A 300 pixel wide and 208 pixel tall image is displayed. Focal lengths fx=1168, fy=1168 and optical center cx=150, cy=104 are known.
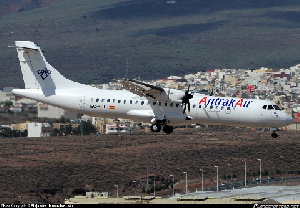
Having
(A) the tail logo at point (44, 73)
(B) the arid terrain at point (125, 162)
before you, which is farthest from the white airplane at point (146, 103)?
(B) the arid terrain at point (125, 162)

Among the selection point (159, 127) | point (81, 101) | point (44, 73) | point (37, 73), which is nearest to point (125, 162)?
point (44, 73)

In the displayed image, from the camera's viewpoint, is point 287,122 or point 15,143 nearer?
point 287,122

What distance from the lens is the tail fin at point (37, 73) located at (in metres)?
106

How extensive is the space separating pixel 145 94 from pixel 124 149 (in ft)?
278

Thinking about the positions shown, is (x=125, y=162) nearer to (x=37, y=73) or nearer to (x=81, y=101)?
(x=37, y=73)

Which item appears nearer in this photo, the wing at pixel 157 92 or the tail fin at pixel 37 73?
the wing at pixel 157 92

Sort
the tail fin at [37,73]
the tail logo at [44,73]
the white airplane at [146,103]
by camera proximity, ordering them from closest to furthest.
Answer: the white airplane at [146,103] → the tail fin at [37,73] → the tail logo at [44,73]

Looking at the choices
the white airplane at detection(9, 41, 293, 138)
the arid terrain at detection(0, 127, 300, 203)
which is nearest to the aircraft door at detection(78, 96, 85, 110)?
the white airplane at detection(9, 41, 293, 138)

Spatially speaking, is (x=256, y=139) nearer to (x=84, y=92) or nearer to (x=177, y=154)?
(x=177, y=154)

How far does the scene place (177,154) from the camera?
180000mm

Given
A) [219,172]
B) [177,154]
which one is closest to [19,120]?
[177,154]

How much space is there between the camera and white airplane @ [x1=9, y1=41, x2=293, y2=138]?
100062 mm

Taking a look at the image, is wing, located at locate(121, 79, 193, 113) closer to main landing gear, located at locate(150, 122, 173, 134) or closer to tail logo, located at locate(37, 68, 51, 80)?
main landing gear, located at locate(150, 122, 173, 134)

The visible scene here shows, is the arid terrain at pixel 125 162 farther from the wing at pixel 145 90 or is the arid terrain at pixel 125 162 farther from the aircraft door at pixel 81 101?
the wing at pixel 145 90
